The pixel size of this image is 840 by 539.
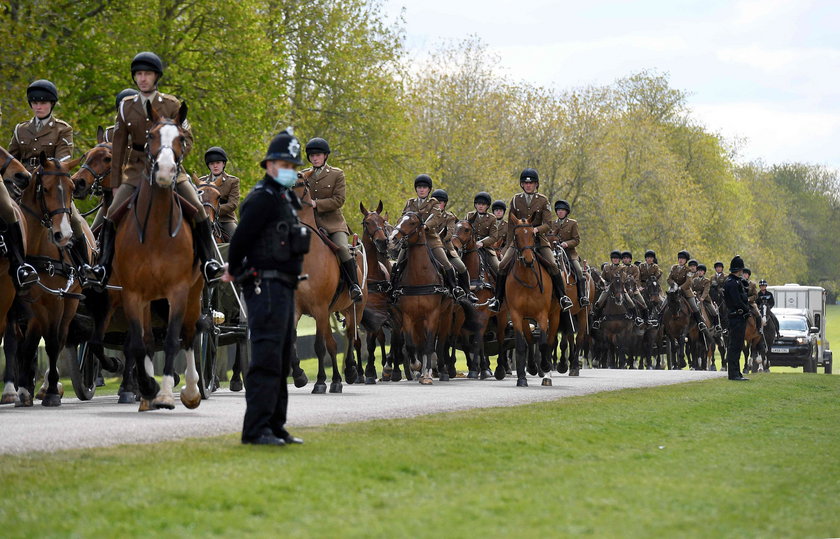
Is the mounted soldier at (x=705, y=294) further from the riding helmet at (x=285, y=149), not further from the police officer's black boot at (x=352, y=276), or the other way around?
the riding helmet at (x=285, y=149)

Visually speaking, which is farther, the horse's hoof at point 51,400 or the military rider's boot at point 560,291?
the military rider's boot at point 560,291

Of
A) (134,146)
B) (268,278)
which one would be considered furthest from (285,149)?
(134,146)

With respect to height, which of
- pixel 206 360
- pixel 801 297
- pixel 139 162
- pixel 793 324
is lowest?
pixel 206 360

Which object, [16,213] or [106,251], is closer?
[106,251]

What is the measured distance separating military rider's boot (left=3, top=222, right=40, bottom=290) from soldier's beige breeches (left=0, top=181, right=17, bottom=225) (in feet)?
0.32

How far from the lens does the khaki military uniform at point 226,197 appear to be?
66.4 ft

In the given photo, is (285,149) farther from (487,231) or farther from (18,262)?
(487,231)

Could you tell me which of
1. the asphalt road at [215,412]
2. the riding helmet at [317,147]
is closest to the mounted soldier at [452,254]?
the asphalt road at [215,412]

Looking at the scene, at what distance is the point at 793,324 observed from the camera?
5191 cm

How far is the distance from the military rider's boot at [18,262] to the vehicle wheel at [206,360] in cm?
258

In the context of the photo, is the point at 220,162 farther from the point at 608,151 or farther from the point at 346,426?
the point at 608,151

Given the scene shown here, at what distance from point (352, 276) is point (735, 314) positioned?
9631 millimetres

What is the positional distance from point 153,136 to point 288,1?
1354 inches

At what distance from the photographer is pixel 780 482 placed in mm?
9773
